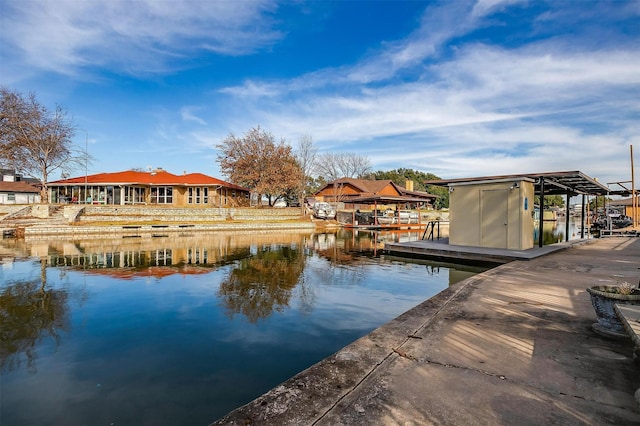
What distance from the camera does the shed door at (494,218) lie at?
39.6 ft

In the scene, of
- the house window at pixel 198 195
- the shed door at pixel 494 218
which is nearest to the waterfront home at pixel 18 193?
the house window at pixel 198 195

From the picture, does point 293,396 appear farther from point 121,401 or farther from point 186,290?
point 186,290

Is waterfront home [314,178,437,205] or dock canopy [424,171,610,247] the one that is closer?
dock canopy [424,171,610,247]

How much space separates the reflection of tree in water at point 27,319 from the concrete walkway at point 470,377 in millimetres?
3766

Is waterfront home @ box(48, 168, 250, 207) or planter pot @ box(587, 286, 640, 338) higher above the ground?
waterfront home @ box(48, 168, 250, 207)

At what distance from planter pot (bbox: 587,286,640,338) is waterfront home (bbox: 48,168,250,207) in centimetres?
3354

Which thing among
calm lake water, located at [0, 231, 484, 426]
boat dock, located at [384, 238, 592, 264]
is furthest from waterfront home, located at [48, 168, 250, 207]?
boat dock, located at [384, 238, 592, 264]

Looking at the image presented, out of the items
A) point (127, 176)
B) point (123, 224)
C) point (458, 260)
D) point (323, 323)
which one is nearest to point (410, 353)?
point (323, 323)

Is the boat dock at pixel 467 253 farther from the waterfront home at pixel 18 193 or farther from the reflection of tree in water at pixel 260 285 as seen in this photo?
the waterfront home at pixel 18 193

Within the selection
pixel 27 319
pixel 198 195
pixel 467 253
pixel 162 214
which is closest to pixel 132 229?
pixel 162 214

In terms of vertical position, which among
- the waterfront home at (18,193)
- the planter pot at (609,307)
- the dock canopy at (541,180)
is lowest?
the planter pot at (609,307)

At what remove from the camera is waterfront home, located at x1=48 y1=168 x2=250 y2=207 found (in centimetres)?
3359

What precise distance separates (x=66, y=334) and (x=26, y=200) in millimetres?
46948

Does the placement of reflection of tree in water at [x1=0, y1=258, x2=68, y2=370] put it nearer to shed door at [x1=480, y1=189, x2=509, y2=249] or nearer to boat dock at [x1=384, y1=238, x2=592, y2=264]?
boat dock at [x1=384, y1=238, x2=592, y2=264]
